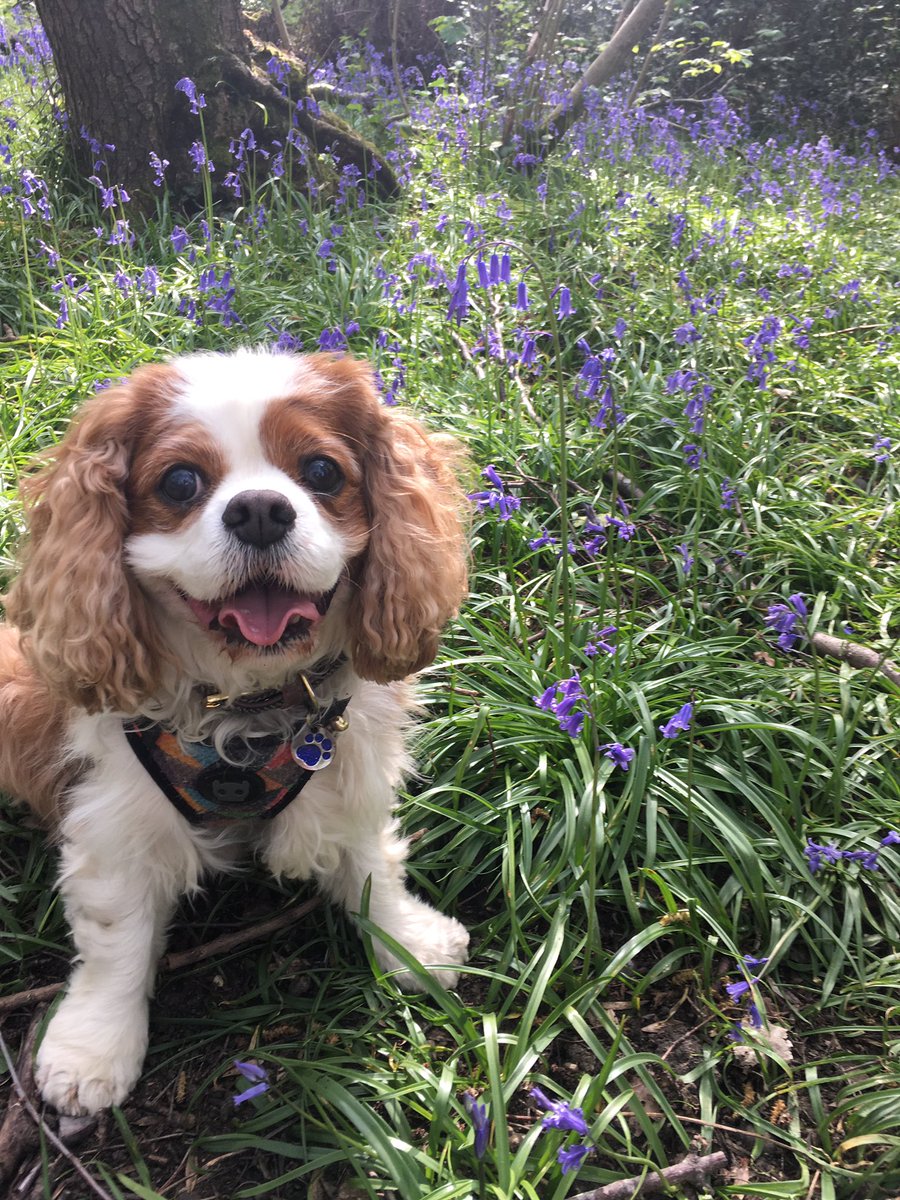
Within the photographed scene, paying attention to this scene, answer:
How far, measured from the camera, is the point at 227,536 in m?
1.68

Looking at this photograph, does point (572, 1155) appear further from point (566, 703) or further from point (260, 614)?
point (260, 614)

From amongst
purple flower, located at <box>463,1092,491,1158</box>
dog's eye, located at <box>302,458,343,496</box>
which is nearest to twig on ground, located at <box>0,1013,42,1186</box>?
purple flower, located at <box>463,1092,491,1158</box>

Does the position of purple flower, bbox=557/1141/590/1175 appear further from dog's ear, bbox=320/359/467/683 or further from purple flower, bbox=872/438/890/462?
purple flower, bbox=872/438/890/462

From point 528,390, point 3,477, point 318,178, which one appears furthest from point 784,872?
point 318,178

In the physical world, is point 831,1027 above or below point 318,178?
below

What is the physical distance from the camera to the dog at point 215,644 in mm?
1809

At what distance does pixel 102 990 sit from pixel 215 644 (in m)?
0.95

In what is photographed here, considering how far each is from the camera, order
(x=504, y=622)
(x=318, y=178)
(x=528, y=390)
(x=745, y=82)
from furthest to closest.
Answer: (x=745, y=82) → (x=318, y=178) → (x=528, y=390) → (x=504, y=622)

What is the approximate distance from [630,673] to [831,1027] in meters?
1.12

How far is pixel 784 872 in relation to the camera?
7.76ft

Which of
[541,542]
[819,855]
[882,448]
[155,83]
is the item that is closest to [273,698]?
[541,542]

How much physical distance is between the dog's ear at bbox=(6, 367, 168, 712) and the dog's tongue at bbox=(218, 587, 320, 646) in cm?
23

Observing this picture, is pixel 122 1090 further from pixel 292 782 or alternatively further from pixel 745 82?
pixel 745 82

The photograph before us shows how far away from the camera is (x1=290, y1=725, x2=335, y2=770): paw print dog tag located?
2018 millimetres
